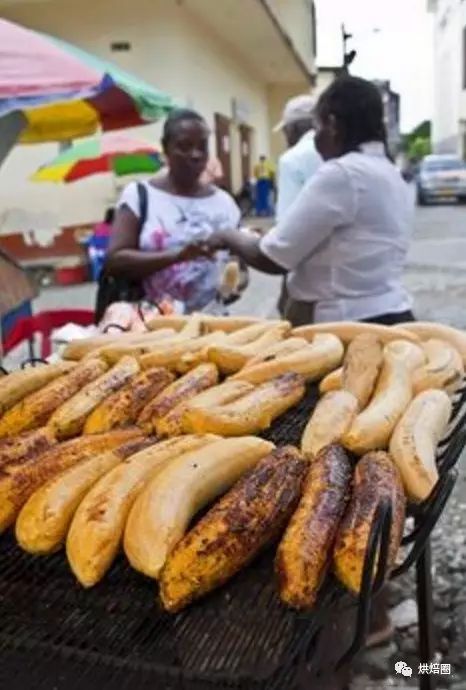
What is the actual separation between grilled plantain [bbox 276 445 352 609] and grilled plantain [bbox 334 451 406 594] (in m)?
0.02

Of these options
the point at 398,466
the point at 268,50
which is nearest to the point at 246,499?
the point at 398,466

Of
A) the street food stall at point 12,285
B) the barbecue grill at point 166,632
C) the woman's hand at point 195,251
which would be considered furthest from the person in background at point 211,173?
the barbecue grill at point 166,632

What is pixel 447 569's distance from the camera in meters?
3.23

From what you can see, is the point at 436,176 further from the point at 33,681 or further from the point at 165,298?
the point at 33,681

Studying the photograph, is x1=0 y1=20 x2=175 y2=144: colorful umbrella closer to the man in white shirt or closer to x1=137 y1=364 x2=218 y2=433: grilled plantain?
the man in white shirt

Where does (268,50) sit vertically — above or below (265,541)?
above

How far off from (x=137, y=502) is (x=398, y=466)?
0.46 meters

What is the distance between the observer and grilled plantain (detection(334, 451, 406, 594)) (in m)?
1.16

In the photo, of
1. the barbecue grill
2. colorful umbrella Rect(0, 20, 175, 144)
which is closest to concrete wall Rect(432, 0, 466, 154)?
colorful umbrella Rect(0, 20, 175, 144)

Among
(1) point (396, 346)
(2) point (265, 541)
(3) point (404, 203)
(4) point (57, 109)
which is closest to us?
(2) point (265, 541)

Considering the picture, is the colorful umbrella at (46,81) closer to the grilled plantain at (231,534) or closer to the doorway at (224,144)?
the grilled plantain at (231,534)

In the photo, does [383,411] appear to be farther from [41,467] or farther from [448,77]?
[448,77]

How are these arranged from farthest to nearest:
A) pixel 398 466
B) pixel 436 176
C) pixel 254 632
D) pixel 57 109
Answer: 1. pixel 436 176
2. pixel 57 109
3. pixel 398 466
4. pixel 254 632

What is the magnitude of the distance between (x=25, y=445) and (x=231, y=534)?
54 cm
